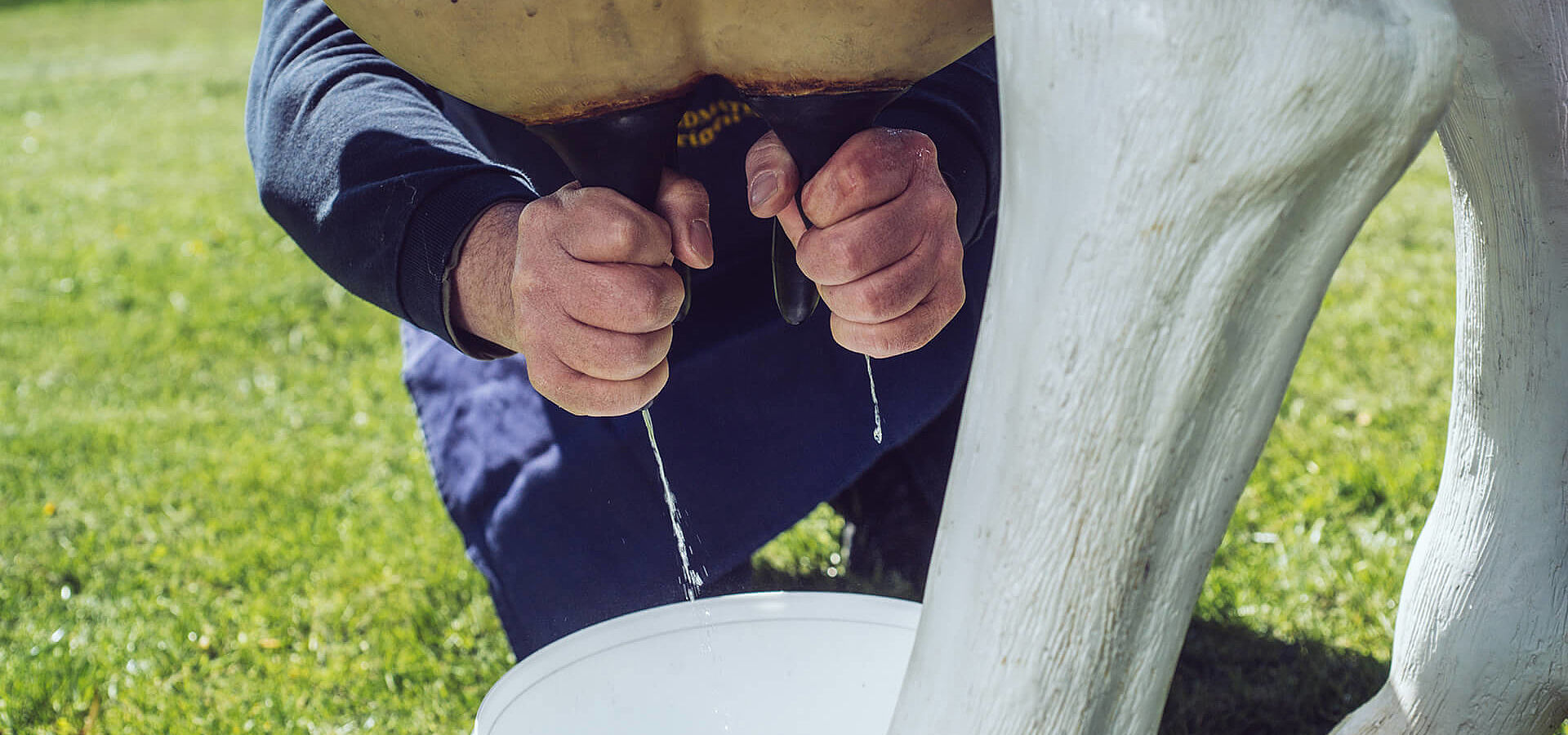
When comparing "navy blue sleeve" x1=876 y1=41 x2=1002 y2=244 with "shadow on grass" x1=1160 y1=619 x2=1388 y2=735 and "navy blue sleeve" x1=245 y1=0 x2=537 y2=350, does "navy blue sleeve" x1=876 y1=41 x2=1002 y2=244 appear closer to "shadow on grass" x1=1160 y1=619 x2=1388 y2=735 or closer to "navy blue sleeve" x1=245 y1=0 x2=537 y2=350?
"navy blue sleeve" x1=245 y1=0 x2=537 y2=350

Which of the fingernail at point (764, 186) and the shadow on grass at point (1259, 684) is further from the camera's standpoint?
the shadow on grass at point (1259, 684)

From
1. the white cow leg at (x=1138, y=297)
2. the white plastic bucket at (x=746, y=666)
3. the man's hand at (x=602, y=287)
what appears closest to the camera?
the white cow leg at (x=1138, y=297)

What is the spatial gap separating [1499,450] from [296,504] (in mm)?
1587

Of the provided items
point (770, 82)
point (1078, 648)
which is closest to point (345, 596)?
point (770, 82)

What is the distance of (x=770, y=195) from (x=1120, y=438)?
0.32 m

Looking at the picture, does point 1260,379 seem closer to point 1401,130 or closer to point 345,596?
point 1401,130

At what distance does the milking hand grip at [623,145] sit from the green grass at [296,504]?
84cm

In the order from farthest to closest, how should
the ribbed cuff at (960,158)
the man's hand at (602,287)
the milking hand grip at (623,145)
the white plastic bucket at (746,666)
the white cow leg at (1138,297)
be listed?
1. the ribbed cuff at (960,158)
2. the white plastic bucket at (746,666)
3. the man's hand at (602,287)
4. the milking hand grip at (623,145)
5. the white cow leg at (1138,297)

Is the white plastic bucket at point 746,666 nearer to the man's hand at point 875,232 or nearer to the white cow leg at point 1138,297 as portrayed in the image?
the man's hand at point 875,232

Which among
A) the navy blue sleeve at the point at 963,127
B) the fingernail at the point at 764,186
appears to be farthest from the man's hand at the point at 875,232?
the navy blue sleeve at the point at 963,127

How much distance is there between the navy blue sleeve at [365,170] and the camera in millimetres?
970

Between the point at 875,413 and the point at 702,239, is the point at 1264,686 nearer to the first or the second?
the point at 875,413

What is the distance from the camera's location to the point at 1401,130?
15.4 inches

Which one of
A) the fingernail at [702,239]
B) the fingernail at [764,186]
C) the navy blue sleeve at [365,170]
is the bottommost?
the navy blue sleeve at [365,170]
